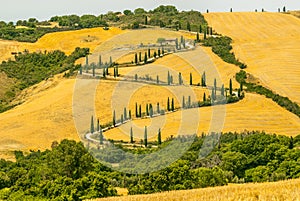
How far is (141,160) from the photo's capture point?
7619 cm

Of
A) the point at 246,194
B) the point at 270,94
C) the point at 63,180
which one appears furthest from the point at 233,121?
the point at 246,194

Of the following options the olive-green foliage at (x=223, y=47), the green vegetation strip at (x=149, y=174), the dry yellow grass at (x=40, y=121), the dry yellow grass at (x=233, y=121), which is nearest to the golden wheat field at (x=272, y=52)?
the olive-green foliage at (x=223, y=47)

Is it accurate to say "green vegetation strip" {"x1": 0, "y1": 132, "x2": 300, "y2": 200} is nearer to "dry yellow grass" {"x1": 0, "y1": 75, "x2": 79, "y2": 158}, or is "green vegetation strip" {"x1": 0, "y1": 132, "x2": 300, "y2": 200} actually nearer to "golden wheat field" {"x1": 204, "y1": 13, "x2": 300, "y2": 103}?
"dry yellow grass" {"x1": 0, "y1": 75, "x2": 79, "y2": 158}

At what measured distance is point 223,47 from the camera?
169 meters

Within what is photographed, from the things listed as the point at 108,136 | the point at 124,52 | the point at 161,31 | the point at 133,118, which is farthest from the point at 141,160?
the point at 161,31

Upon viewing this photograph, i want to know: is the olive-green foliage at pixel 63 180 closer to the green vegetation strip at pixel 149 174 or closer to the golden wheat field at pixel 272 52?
the green vegetation strip at pixel 149 174

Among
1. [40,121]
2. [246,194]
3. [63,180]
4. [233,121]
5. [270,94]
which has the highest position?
[246,194]

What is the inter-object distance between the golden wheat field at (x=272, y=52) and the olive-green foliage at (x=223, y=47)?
179 cm

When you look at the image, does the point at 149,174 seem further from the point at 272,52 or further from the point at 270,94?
the point at 272,52

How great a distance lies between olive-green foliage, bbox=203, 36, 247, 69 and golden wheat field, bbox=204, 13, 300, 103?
179 centimetres

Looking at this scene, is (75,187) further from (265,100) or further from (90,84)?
(90,84)

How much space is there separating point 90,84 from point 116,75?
6411 mm

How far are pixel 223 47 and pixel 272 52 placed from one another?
12018mm

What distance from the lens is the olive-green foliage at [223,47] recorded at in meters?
159
